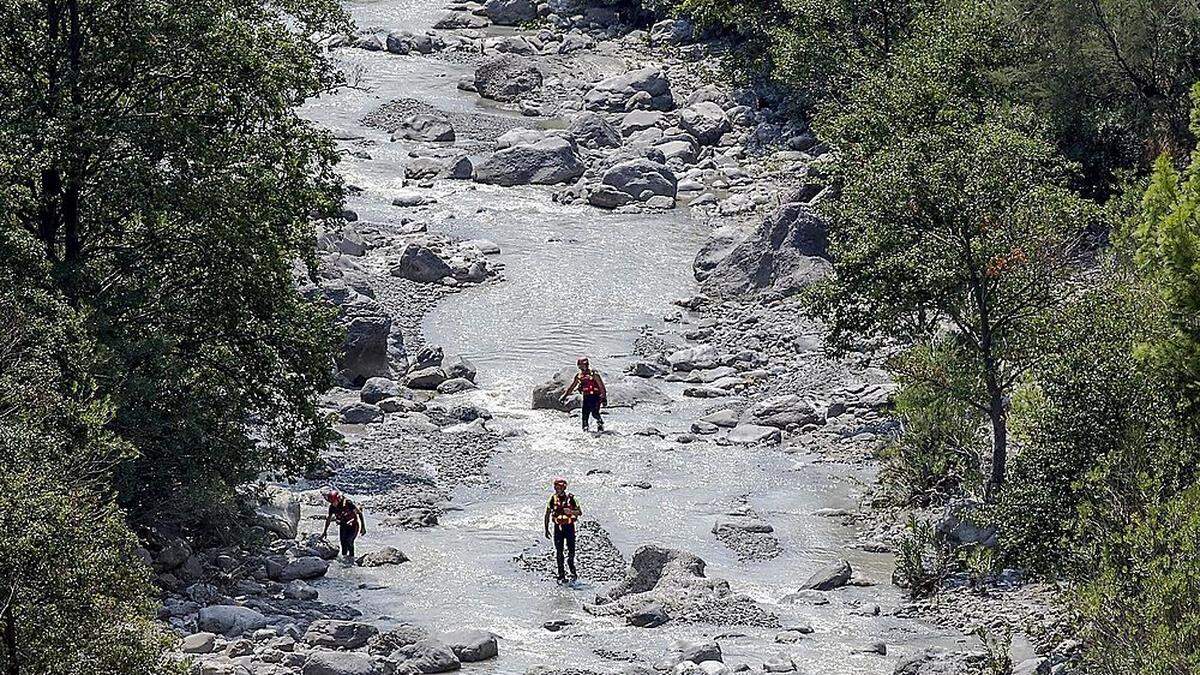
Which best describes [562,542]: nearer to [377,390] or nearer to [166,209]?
[166,209]

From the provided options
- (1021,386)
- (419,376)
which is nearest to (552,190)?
(419,376)

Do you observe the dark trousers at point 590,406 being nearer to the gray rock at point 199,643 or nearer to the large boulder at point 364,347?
the large boulder at point 364,347

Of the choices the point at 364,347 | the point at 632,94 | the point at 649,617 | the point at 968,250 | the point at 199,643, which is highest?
the point at 632,94

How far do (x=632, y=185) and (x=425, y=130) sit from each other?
10.1 m

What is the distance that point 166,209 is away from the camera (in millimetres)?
29406

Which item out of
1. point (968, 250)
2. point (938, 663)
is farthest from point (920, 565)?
point (968, 250)

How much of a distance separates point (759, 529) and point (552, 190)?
25.7 m

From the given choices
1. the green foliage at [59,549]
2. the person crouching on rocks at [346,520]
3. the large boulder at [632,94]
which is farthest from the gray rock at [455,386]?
the large boulder at [632,94]

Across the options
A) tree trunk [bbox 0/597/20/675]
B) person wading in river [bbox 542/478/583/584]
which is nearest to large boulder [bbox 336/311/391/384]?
person wading in river [bbox 542/478/583/584]

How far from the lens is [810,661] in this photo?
28062 millimetres

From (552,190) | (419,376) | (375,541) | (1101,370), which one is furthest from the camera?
(552,190)

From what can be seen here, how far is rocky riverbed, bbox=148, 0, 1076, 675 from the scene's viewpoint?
29.0 metres

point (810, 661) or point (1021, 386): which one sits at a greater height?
point (1021, 386)

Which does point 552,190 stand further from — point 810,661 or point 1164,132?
point 810,661
